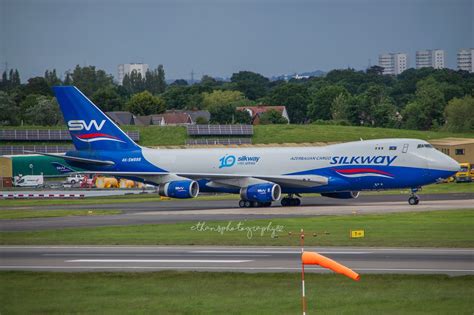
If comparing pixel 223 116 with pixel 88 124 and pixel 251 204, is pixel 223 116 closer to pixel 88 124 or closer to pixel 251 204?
pixel 88 124

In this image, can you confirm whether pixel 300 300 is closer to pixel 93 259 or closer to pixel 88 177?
pixel 93 259

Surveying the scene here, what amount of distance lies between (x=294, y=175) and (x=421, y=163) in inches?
296

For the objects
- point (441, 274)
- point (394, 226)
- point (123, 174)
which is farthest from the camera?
point (123, 174)

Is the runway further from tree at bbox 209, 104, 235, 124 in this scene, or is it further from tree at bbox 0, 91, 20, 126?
tree at bbox 209, 104, 235, 124

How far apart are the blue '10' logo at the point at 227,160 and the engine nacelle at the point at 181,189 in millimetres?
2624

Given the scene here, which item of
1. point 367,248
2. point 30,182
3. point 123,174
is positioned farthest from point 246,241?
point 30,182

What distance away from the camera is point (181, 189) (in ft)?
196

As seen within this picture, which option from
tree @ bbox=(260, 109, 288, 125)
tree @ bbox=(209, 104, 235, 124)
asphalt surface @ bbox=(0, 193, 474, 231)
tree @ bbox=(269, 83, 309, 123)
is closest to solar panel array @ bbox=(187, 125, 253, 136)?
tree @ bbox=(260, 109, 288, 125)

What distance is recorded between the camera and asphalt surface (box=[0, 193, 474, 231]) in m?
49.7

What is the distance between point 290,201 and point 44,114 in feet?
312

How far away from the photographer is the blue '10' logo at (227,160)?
2438 inches

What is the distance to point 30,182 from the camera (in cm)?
9612

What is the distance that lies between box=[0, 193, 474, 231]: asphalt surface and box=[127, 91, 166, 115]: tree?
117 m

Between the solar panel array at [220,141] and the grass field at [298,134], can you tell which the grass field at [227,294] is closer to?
the grass field at [298,134]
